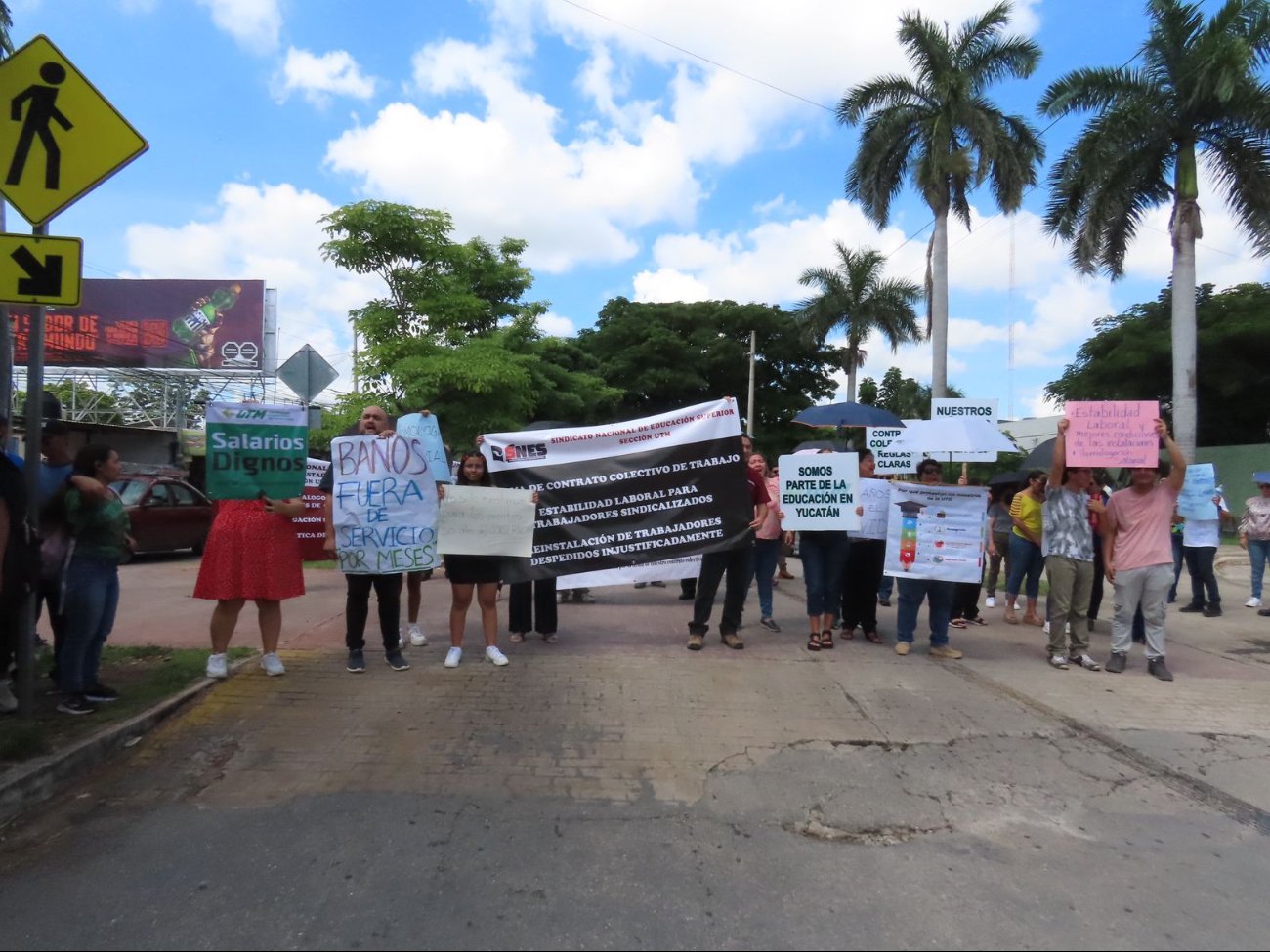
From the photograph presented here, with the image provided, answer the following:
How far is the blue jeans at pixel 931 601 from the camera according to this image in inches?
292

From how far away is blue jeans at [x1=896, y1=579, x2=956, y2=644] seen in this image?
7406 millimetres

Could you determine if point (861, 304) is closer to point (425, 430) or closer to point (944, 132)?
point (944, 132)

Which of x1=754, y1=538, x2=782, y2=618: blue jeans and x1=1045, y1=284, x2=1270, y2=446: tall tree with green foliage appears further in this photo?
x1=1045, y1=284, x2=1270, y2=446: tall tree with green foliage

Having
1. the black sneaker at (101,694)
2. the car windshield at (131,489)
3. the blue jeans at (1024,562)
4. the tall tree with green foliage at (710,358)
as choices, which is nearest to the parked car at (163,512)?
the car windshield at (131,489)

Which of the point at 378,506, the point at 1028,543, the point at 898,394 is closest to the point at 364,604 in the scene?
the point at 378,506

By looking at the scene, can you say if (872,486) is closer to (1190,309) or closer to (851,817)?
(851,817)

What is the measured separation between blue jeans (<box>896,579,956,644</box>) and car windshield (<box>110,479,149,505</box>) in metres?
12.2

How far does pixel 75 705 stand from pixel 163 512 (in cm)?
1047

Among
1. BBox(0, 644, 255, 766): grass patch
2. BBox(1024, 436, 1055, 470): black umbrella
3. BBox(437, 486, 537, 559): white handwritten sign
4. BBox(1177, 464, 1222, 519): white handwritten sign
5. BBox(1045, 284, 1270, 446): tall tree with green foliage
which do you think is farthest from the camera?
BBox(1045, 284, 1270, 446): tall tree with green foliage

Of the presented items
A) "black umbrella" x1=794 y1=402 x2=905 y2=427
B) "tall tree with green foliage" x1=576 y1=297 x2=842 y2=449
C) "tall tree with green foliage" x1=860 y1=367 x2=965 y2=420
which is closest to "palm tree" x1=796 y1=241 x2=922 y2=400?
"tall tree with green foliage" x1=576 y1=297 x2=842 y2=449

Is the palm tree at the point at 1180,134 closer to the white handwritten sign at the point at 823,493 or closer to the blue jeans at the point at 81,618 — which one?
the white handwritten sign at the point at 823,493

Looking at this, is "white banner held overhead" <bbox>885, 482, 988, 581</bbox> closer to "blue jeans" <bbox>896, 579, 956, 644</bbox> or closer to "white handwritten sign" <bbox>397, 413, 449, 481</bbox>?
"blue jeans" <bbox>896, 579, 956, 644</bbox>

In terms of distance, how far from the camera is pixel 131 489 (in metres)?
14.5

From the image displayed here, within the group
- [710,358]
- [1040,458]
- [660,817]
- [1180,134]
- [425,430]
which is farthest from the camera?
[710,358]
